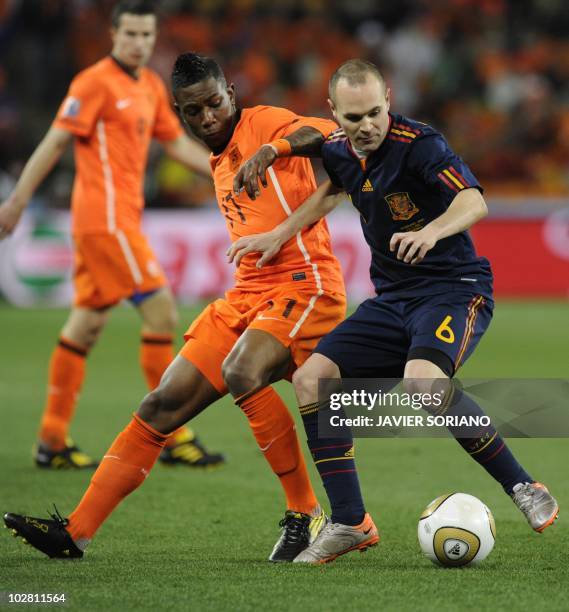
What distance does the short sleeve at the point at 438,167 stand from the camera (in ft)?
14.2

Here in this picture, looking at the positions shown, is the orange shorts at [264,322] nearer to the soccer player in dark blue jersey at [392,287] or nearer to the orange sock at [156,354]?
the soccer player in dark blue jersey at [392,287]

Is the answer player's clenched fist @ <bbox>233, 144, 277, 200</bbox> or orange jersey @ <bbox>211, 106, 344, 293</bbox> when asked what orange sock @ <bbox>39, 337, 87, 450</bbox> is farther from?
player's clenched fist @ <bbox>233, 144, 277, 200</bbox>

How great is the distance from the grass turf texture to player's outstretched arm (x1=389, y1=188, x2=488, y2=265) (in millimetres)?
1105

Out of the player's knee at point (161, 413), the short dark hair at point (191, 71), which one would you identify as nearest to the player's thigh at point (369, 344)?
the player's knee at point (161, 413)

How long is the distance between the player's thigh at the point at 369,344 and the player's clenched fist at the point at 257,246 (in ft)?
1.32

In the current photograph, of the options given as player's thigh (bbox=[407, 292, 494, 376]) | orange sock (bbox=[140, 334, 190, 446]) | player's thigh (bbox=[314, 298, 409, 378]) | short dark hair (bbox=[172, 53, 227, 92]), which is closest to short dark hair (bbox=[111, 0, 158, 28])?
orange sock (bbox=[140, 334, 190, 446])

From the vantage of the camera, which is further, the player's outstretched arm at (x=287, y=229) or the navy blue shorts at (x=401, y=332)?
the player's outstretched arm at (x=287, y=229)

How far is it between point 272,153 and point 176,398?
99cm

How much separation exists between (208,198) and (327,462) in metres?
12.2

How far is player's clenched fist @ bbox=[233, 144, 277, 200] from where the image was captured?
4527 millimetres

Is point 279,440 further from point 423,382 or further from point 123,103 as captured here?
point 123,103

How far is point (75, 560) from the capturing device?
14.6ft

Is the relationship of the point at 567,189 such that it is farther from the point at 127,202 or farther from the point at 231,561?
the point at 231,561

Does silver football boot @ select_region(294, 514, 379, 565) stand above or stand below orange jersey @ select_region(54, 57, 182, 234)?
below
